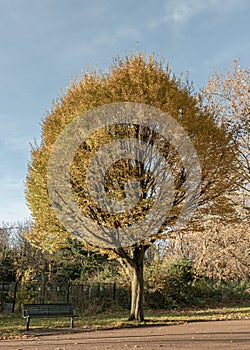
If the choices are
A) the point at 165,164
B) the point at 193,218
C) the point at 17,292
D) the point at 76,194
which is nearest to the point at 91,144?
the point at 76,194

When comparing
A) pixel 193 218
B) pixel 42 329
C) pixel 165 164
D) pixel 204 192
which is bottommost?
pixel 42 329

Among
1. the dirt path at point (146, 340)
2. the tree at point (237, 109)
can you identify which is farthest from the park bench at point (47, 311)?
the tree at point (237, 109)

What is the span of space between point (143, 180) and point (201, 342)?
18.6 ft

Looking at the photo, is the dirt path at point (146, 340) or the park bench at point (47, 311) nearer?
the dirt path at point (146, 340)

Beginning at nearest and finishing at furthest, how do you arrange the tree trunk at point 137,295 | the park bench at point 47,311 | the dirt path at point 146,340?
the dirt path at point 146,340 → the park bench at point 47,311 → the tree trunk at point 137,295

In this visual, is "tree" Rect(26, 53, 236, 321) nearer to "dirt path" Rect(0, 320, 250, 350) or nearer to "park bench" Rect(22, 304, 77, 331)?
"park bench" Rect(22, 304, 77, 331)

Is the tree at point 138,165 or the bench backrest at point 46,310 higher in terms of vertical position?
the tree at point 138,165

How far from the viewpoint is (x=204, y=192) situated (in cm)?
1268

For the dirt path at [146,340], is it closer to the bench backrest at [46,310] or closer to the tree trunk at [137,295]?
the bench backrest at [46,310]

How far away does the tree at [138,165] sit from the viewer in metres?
12.0

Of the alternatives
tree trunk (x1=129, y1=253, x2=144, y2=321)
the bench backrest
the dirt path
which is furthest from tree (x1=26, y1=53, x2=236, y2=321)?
the dirt path

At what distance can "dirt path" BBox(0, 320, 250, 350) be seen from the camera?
779 cm

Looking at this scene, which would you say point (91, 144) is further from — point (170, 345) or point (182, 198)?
point (170, 345)

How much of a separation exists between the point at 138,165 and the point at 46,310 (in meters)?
5.61
